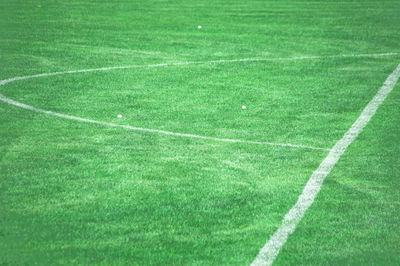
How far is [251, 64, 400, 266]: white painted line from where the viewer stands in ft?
15.6

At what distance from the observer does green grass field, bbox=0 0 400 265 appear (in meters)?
4.89

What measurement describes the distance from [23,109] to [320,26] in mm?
8607

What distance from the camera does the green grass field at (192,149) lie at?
4.89m

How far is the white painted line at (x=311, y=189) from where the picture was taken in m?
4.75

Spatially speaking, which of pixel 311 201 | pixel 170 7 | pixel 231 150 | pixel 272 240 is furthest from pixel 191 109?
pixel 170 7

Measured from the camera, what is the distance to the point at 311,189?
597 centimetres

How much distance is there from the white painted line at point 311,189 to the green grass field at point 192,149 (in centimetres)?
6

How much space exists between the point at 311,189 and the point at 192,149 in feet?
4.96

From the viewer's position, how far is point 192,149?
7062mm

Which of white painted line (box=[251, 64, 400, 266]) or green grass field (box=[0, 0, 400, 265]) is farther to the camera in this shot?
green grass field (box=[0, 0, 400, 265])

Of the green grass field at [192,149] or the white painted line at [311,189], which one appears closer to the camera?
the white painted line at [311,189]

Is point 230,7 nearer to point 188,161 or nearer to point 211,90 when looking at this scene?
point 211,90

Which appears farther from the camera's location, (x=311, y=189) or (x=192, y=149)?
(x=192, y=149)

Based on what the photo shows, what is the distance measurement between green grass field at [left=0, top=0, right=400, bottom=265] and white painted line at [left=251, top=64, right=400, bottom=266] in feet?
0.19
